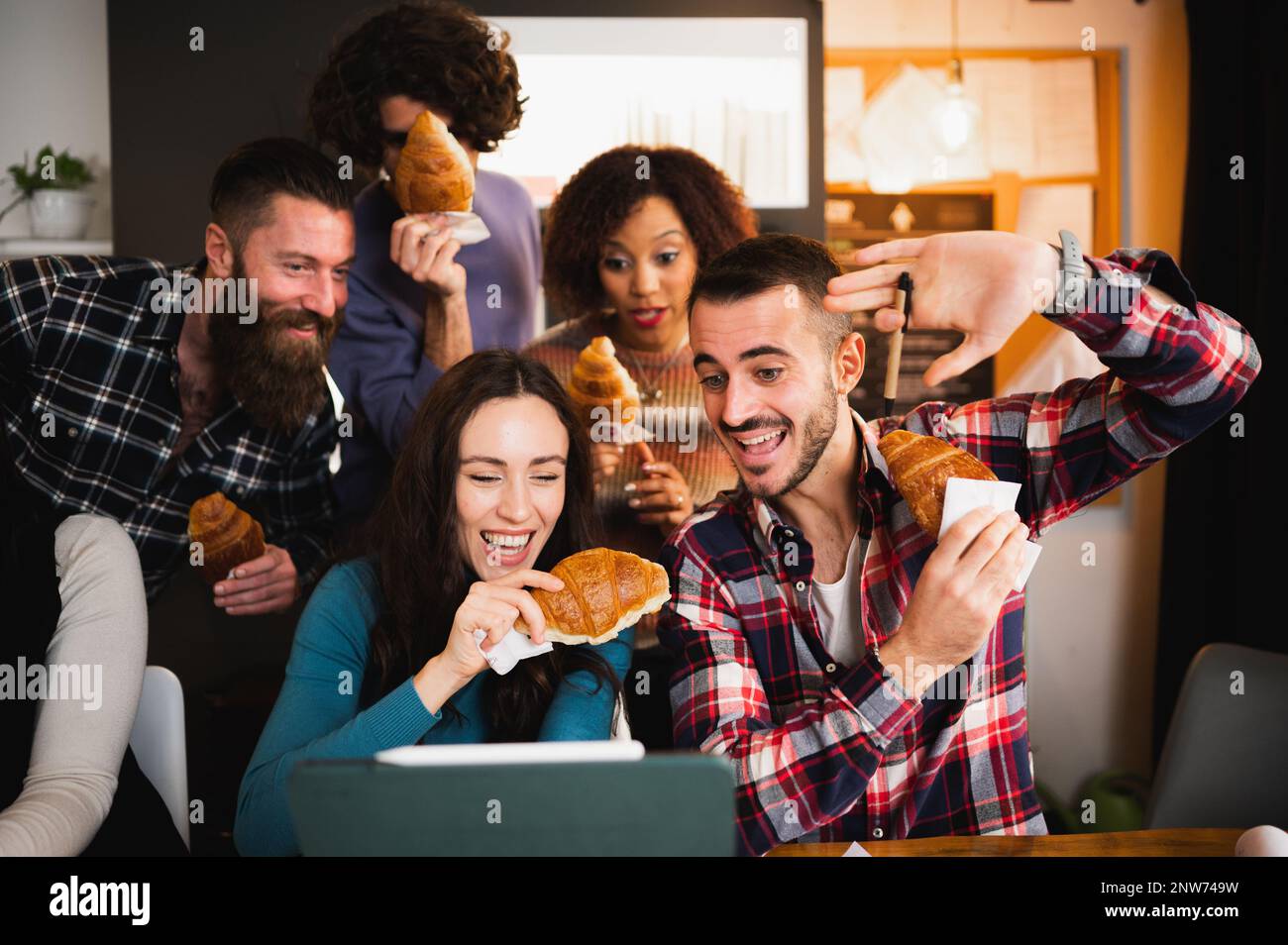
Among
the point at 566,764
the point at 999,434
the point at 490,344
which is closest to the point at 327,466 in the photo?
the point at 490,344

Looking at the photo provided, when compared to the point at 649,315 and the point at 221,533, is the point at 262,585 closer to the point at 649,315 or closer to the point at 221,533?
the point at 221,533

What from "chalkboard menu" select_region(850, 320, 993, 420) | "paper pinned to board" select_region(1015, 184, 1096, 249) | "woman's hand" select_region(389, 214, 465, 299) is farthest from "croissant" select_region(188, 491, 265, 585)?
"paper pinned to board" select_region(1015, 184, 1096, 249)

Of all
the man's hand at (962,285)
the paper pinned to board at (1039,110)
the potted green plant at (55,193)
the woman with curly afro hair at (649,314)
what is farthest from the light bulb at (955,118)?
the potted green plant at (55,193)

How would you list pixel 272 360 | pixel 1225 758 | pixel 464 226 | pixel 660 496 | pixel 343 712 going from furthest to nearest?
1. pixel 660 496
2. pixel 464 226
3. pixel 272 360
4. pixel 1225 758
5. pixel 343 712

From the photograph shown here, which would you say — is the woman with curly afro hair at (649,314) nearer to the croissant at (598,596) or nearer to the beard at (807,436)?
the beard at (807,436)

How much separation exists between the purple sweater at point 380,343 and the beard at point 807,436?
124 cm

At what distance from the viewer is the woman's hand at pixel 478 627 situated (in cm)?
190

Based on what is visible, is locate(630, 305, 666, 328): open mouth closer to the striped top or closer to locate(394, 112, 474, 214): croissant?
the striped top

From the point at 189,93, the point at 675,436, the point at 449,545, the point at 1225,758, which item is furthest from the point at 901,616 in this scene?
the point at 189,93

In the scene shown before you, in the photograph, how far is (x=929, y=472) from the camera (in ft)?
6.48

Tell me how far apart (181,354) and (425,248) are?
0.75 m

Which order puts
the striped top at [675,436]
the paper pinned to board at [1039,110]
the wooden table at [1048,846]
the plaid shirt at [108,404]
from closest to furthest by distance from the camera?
the wooden table at [1048,846] < the plaid shirt at [108,404] < the striped top at [675,436] < the paper pinned to board at [1039,110]

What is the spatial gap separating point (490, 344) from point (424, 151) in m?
0.72

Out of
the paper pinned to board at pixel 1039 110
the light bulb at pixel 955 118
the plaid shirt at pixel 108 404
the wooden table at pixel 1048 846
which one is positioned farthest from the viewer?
the paper pinned to board at pixel 1039 110
